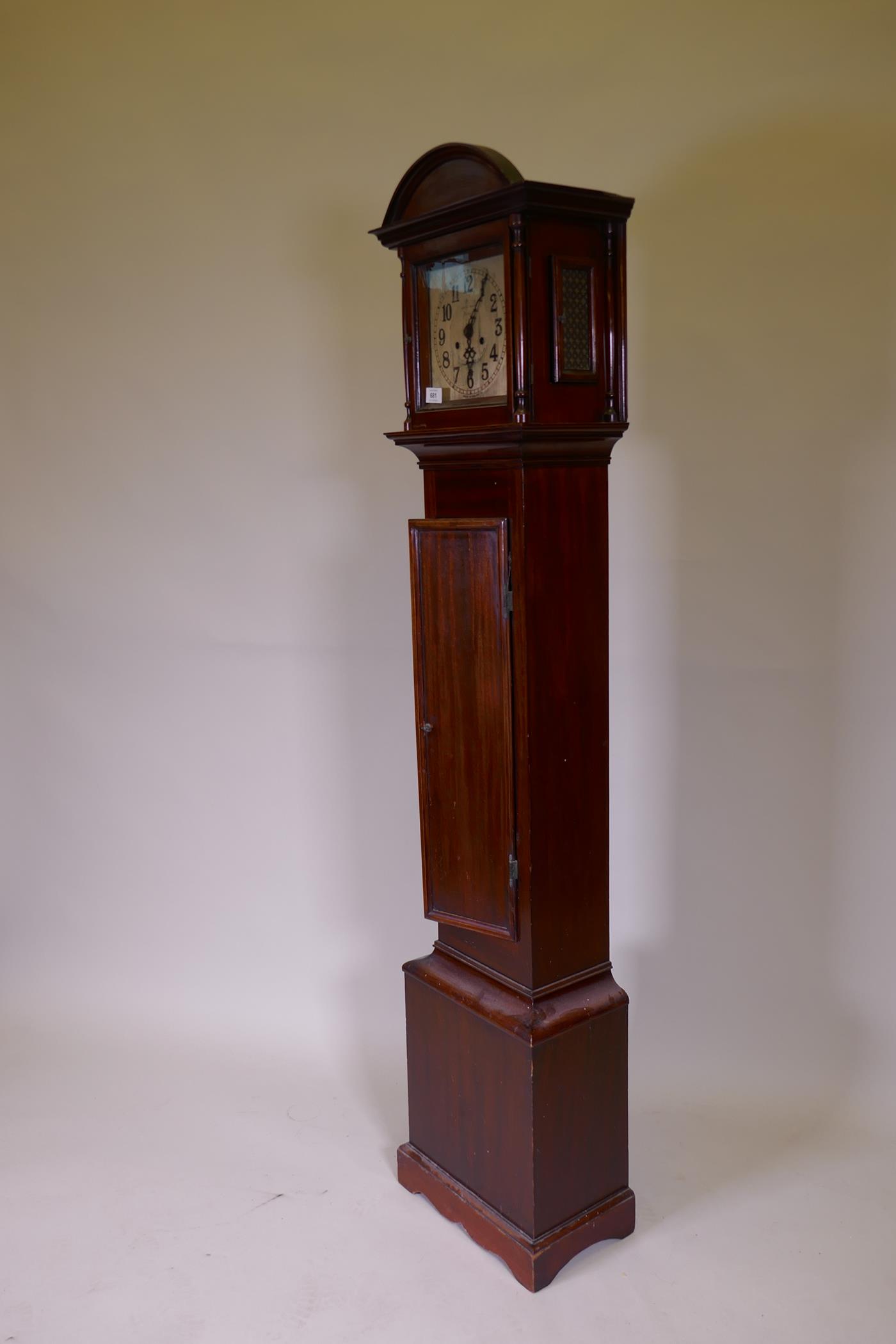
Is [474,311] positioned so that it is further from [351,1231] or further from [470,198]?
[351,1231]

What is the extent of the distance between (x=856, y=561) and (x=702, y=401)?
0.52m

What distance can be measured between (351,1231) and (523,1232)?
400 mm

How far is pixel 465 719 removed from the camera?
2314mm

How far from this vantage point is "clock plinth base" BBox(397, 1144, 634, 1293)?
2.32 metres

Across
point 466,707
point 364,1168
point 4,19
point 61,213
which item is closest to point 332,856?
point 364,1168

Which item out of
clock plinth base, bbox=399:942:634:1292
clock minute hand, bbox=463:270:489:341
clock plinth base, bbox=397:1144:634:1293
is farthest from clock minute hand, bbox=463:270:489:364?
clock plinth base, bbox=397:1144:634:1293

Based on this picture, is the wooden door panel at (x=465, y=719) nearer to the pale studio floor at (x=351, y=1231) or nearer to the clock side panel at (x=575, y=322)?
the clock side panel at (x=575, y=322)

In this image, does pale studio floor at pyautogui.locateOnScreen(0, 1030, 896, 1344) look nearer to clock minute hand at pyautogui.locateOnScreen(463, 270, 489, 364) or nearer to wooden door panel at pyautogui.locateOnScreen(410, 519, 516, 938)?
wooden door panel at pyautogui.locateOnScreen(410, 519, 516, 938)

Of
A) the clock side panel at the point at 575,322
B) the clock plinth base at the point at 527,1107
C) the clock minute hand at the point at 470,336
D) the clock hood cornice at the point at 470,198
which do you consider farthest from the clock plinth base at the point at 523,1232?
the clock hood cornice at the point at 470,198

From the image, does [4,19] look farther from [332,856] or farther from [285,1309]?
[285,1309]

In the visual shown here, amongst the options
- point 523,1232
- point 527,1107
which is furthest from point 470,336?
point 523,1232

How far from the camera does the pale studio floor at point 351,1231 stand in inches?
88.6

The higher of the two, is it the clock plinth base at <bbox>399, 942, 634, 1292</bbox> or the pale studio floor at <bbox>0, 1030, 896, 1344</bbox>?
the clock plinth base at <bbox>399, 942, 634, 1292</bbox>

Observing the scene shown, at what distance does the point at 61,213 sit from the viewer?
10.7ft
